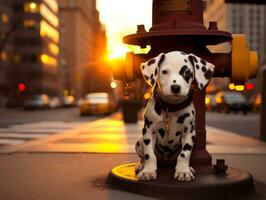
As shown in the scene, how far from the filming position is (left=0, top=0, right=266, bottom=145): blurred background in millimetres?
32000

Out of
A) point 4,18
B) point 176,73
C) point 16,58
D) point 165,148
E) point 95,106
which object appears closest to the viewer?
point 176,73

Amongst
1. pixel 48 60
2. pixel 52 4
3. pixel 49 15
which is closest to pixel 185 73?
pixel 48 60

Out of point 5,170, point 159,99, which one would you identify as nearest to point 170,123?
point 159,99

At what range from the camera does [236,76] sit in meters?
5.62

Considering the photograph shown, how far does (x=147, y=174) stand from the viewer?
16.3ft

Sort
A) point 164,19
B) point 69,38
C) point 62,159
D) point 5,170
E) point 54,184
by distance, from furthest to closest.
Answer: point 69,38 → point 62,159 → point 5,170 → point 164,19 → point 54,184

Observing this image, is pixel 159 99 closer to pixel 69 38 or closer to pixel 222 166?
pixel 222 166

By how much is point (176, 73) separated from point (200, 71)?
0.31 m

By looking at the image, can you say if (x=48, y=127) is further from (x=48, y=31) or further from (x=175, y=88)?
(x=48, y=31)

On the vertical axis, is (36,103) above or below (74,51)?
below

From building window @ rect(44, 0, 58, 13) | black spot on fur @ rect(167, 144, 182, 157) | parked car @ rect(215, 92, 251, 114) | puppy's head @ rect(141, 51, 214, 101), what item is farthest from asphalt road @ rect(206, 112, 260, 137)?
building window @ rect(44, 0, 58, 13)

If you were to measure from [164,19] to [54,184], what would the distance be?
228 centimetres

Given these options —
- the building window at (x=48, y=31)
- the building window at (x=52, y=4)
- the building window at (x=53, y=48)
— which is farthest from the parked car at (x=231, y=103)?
the building window at (x=53, y=48)

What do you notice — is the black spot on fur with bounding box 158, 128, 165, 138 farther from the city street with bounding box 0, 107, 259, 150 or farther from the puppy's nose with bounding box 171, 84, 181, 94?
the city street with bounding box 0, 107, 259, 150
